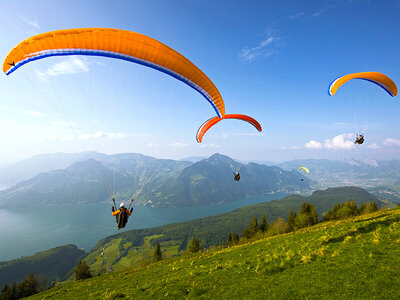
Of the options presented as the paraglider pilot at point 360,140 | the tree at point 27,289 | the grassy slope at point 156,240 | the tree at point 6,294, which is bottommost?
the grassy slope at point 156,240

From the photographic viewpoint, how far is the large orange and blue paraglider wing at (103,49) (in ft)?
26.8

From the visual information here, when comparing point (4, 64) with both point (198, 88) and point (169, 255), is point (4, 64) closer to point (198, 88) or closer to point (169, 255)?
point (198, 88)

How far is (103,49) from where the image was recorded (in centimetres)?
895

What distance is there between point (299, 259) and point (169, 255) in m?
142

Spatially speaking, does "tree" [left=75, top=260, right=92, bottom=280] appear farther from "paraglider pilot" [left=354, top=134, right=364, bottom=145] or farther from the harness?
"paraglider pilot" [left=354, top=134, right=364, bottom=145]

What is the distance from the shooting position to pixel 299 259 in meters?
9.25

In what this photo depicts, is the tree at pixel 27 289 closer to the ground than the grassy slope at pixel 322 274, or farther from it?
closer to the ground

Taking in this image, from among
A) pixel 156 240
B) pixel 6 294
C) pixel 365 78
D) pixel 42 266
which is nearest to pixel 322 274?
pixel 365 78

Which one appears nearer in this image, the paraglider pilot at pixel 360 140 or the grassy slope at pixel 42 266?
the paraglider pilot at pixel 360 140

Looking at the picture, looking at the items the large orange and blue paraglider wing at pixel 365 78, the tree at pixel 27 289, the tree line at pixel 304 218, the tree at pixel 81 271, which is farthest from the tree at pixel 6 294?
the large orange and blue paraglider wing at pixel 365 78

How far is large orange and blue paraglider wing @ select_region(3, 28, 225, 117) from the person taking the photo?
321 inches

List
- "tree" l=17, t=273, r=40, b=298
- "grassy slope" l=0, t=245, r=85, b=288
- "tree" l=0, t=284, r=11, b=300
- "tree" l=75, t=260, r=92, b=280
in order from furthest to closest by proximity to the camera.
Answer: "grassy slope" l=0, t=245, r=85, b=288
"tree" l=75, t=260, r=92, b=280
"tree" l=17, t=273, r=40, b=298
"tree" l=0, t=284, r=11, b=300

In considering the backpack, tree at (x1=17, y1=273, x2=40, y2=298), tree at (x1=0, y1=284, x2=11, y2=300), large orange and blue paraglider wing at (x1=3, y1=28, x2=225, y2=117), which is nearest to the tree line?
the backpack

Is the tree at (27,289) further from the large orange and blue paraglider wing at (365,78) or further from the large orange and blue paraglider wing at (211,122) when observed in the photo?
the large orange and blue paraglider wing at (365,78)
